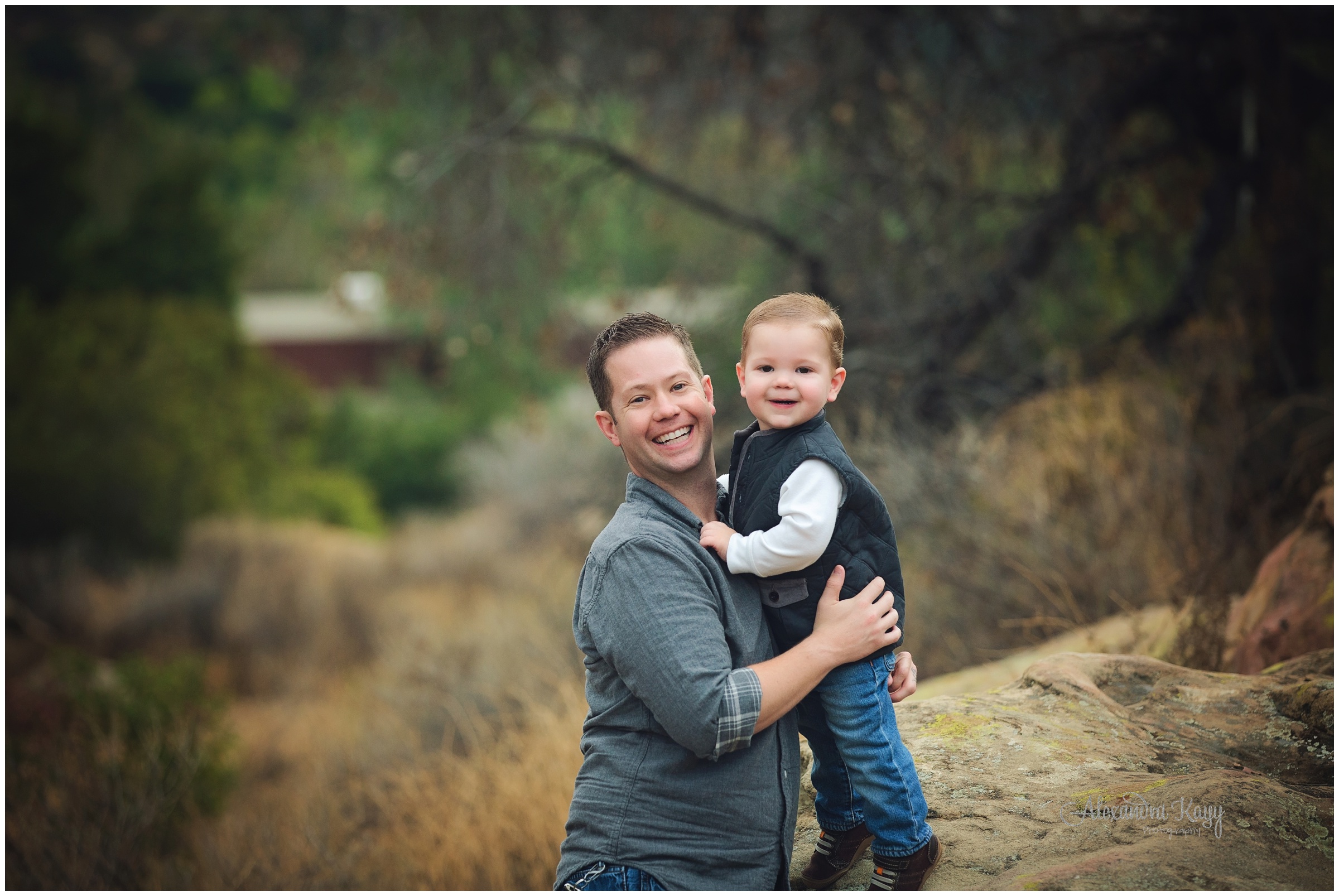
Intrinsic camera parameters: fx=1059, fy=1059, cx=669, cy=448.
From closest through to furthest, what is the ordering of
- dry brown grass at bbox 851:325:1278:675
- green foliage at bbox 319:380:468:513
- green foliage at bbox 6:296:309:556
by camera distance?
dry brown grass at bbox 851:325:1278:675
green foliage at bbox 6:296:309:556
green foliage at bbox 319:380:468:513

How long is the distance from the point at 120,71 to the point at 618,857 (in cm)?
1638

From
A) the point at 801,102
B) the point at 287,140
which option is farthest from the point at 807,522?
the point at 287,140

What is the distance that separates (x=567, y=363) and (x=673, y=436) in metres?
13.7

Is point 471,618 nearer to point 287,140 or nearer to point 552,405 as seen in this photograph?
point 552,405

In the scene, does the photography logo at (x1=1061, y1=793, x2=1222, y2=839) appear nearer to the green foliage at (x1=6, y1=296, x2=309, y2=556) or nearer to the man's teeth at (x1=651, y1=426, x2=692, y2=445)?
the man's teeth at (x1=651, y1=426, x2=692, y2=445)

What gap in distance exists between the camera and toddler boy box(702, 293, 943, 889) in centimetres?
233

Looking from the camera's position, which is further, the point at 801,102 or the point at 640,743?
the point at 801,102

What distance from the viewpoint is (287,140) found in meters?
25.8

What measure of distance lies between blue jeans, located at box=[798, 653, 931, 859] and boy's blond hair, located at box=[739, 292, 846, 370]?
717 mm

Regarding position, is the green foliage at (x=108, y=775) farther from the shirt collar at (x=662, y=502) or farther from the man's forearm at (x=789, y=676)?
the man's forearm at (x=789, y=676)

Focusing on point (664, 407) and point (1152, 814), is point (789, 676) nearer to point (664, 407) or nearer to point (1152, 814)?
point (664, 407)

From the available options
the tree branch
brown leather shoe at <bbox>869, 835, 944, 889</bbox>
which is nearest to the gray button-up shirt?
brown leather shoe at <bbox>869, 835, 944, 889</bbox>

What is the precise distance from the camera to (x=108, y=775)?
→ 5.75 meters

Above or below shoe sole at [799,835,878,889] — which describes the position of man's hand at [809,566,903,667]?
above
